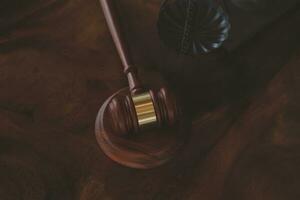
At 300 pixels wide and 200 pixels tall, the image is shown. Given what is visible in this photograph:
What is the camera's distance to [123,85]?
0.76m

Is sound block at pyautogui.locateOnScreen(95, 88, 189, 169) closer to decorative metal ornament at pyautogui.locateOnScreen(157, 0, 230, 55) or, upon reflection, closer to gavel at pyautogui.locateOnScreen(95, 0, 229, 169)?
gavel at pyautogui.locateOnScreen(95, 0, 229, 169)

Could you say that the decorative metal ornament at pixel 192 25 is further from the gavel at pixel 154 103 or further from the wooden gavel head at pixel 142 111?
the wooden gavel head at pixel 142 111

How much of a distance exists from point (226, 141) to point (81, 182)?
0.26m

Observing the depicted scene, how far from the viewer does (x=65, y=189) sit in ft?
2.14

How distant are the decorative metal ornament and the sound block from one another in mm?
162

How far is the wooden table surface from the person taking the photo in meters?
0.67

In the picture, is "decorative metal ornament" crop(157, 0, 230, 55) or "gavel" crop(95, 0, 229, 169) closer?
"gavel" crop(95, 0, 229, 169)

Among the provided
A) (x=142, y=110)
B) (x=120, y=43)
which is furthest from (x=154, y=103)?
(x=120, y=43)

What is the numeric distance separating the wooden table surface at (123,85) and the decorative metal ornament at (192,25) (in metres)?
0.03

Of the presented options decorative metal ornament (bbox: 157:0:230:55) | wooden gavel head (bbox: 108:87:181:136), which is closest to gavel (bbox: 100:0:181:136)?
wooden gavel head (bbox: 108:87:181:136)

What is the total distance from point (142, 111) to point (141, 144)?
68 mm

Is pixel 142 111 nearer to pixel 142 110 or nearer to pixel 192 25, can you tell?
pixel 142 110

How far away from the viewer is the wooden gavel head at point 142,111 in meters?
0.65

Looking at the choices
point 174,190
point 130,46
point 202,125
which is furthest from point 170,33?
point 174,190
